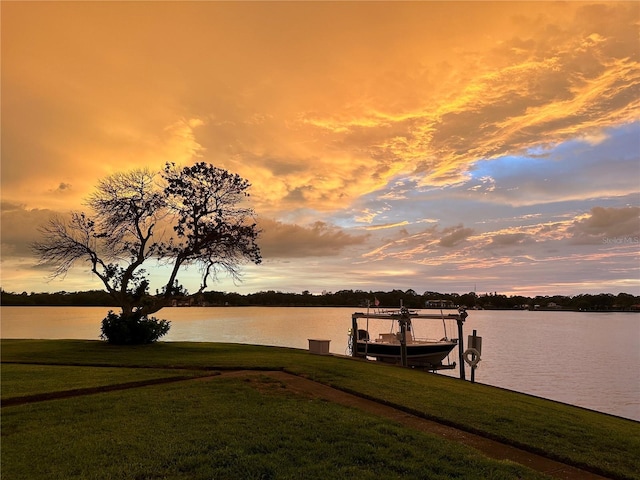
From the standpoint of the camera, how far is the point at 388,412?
10820 mm

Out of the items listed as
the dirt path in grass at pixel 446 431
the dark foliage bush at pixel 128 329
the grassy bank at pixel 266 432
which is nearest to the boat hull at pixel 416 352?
the dark foliage bush at pixel 128 329

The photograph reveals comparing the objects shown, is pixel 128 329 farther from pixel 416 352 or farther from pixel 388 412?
pixel 416 352

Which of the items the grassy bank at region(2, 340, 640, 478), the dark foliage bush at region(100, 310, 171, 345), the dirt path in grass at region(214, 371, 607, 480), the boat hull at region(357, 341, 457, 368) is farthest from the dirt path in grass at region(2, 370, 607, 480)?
the boat hull at region(357, 341, 457, 368)

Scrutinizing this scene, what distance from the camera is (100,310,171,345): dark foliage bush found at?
24.6m

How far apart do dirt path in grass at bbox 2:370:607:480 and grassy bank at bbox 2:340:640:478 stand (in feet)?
1.17

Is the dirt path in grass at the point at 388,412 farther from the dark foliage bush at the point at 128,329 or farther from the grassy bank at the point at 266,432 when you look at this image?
the dark foliage bush at the point at 128,329

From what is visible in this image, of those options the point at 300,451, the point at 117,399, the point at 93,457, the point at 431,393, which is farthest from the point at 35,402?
the point at 431,393

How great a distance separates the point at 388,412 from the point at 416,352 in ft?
71.0

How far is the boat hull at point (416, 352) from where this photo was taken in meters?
31.5

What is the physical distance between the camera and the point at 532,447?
8797mm

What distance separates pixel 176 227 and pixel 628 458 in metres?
23.8

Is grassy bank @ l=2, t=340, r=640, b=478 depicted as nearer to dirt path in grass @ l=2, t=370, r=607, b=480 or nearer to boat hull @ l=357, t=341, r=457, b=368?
dirt path in grass @ l=2, t=370, r=607, b=480

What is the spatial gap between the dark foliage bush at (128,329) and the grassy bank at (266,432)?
31.4ft

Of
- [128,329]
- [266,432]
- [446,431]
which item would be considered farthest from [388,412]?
[128,329]
